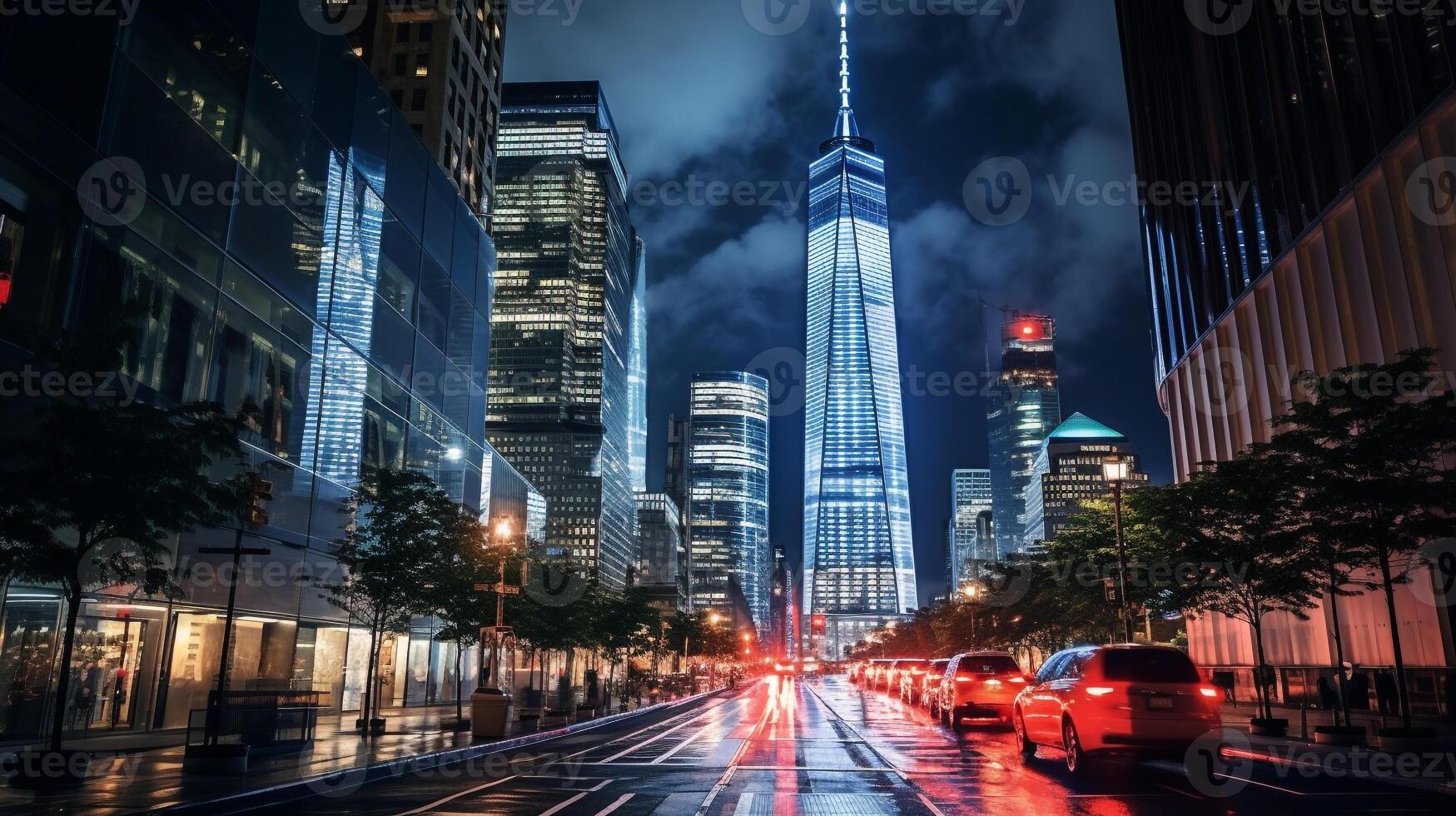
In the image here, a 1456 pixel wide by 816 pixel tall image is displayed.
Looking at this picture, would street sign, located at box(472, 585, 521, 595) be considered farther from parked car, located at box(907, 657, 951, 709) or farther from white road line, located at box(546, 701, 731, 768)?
parked car, located at box(907, 657, 951, 709)

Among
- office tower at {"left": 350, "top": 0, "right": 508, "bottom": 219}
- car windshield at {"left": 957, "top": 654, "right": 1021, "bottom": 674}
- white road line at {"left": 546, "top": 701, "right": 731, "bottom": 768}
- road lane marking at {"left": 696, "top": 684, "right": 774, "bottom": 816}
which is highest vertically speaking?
office tower at {"left": 350, "top": 0, "right": 508, "bottom": 219}

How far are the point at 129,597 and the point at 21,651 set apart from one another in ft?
9.68

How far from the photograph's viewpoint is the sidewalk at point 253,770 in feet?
38.2

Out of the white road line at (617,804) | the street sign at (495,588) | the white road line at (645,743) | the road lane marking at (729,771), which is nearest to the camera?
the white road line at (617,804)

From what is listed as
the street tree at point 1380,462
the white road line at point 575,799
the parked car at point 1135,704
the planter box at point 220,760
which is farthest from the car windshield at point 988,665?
the planter box at point 220,760

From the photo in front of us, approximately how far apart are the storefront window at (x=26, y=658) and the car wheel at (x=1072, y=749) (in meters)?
19.2

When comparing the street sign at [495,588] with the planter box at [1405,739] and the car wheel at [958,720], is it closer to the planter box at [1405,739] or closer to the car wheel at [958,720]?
the car wheel at [958,720]

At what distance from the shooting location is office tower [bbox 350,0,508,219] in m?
59.7

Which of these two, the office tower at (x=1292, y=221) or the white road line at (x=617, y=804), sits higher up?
the office tower at (x=1292, y=221)

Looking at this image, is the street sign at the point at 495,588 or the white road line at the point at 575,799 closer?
the white road line at the point at 575,799

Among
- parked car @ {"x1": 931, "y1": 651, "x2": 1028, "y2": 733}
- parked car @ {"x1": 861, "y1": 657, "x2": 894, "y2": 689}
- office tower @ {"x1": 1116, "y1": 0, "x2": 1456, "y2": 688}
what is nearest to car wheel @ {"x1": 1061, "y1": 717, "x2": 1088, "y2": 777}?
parked car @ {"x1": 931, "y1": 651, "x2": 1028, "y2": 733}

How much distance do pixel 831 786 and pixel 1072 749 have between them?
3835 mm

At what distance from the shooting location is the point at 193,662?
82.0 ft

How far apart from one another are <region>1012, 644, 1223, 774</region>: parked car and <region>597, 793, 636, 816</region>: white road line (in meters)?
6.51
